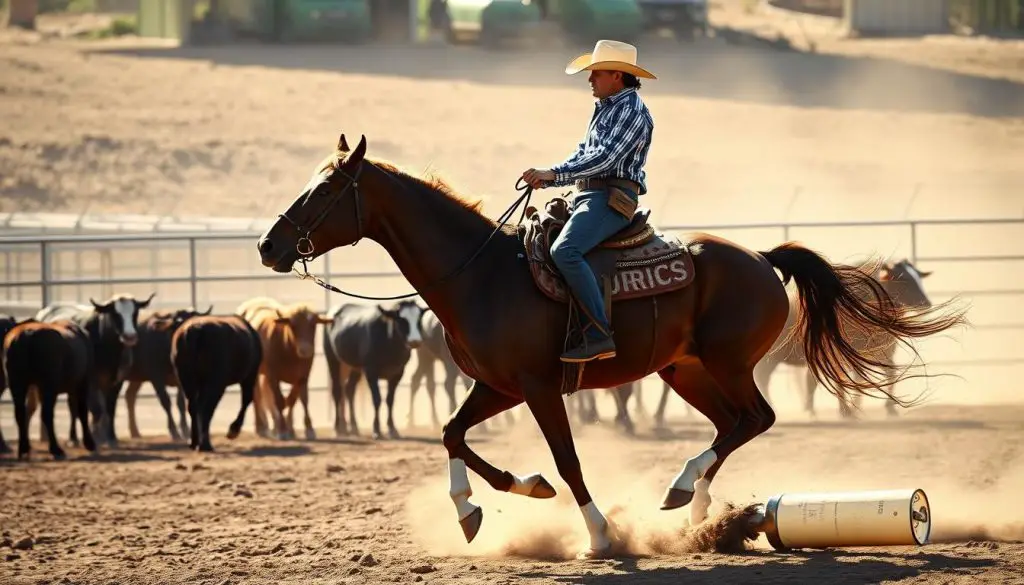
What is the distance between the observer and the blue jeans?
24.0 feet

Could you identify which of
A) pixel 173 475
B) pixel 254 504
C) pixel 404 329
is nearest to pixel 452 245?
pixel 254 504

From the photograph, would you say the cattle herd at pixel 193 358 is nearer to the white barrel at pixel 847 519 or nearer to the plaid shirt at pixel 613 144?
the plaid shirt at pixel 613 144

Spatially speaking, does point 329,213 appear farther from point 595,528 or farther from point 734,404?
point 734,404

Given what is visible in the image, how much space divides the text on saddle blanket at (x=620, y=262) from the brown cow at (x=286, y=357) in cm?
916

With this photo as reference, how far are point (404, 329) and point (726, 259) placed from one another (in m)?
8.82

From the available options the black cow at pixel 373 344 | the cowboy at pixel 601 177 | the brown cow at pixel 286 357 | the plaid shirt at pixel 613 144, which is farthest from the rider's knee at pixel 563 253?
the brown cow at pixel 286 357

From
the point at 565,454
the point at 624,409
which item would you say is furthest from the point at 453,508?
the point at 624,409

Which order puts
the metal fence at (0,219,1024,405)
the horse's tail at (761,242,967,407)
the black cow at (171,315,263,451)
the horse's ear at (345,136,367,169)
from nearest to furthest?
the horse's ear at (345,136,367,169) → the horse's tail at (761,242,967,407) → the black cow at (171,315,263,451) → the metal fence at (0,219,1024,405)

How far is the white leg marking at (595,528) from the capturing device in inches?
289

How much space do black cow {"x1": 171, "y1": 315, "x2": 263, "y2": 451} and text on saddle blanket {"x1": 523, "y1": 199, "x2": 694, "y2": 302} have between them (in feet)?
26.0

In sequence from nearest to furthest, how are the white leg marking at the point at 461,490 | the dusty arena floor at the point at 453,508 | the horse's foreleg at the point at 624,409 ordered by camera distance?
1. the dusty arena floor at the point at 453,508
2. the white leg marking at the point at 461,490
3. the horse's foreleg at the point at 624,409

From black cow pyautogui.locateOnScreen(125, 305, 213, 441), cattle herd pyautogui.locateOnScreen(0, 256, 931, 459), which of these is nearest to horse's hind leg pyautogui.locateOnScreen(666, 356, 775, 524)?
cattle herd pyautogui.locateOnScreen(0, 256, 931, 459)

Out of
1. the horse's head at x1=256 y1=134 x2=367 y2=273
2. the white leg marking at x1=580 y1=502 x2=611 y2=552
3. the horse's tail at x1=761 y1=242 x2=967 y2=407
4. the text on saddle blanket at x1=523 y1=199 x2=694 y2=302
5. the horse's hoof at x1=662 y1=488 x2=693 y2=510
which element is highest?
the horse's head at x1=256 y1=134 x2=367 y2=273

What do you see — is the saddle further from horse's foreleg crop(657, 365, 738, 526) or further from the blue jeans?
horse's foreleg crop(657, 365, 738, 526)
